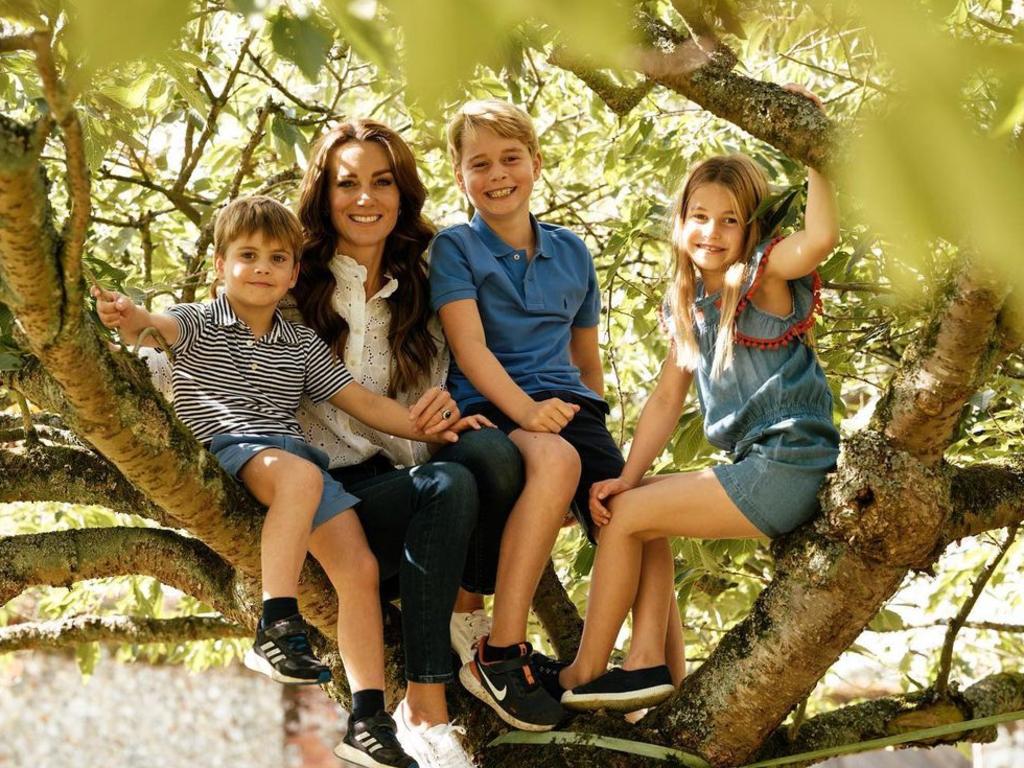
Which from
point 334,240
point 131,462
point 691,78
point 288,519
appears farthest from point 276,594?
point 691,78

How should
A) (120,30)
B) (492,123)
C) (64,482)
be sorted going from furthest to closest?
(492,123), (64,482), (120,30)

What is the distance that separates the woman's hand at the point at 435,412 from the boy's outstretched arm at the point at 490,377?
0.10 metres

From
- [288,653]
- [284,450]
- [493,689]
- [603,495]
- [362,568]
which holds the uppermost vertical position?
[284,450]

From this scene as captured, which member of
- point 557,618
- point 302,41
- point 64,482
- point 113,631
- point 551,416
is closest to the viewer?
point 302,41

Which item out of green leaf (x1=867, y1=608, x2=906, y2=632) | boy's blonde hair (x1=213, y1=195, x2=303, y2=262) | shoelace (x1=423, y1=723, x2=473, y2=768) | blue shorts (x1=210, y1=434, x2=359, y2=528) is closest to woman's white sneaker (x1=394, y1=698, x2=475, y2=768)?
shoelace (x1=423, y1=723, x2=473, y2=768)

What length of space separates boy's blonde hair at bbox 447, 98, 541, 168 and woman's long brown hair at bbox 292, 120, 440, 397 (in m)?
0.13

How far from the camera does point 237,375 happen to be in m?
2.46

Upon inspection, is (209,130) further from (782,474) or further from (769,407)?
(782,474)

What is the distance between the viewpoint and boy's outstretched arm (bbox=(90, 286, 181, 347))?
2.22 meters

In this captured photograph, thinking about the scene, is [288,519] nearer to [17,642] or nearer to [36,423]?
[36,423]

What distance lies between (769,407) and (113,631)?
221 centimetres

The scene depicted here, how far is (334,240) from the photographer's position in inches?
107

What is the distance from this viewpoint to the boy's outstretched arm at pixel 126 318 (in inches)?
87.3

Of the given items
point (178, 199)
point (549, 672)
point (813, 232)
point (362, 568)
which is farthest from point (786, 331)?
point (178, 199)
